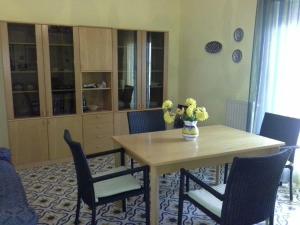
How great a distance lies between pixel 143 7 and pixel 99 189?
10.7 feet

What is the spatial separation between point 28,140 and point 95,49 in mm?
1519

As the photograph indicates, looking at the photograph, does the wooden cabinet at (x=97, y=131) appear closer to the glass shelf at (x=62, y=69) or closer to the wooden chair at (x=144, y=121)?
the glass shelf at (x=62, y=69)

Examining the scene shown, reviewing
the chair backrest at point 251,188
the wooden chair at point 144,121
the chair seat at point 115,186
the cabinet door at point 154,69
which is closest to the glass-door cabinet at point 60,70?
the cabinet door at point 154,69

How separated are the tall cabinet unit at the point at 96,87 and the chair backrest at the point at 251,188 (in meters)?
2.72

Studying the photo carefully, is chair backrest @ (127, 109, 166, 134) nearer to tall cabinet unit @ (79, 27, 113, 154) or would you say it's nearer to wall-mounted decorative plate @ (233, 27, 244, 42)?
tall cabinet unit @ (79, 27, 113, 154)

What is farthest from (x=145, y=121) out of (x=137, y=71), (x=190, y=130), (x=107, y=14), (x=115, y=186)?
(x=107, y=14)

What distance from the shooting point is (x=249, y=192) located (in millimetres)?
1933

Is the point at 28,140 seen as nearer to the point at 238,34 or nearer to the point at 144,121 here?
the point at 144,121

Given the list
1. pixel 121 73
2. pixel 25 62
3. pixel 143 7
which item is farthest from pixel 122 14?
pixel 25 62

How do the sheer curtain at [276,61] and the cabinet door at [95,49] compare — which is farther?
the cabinet door at [95,49]

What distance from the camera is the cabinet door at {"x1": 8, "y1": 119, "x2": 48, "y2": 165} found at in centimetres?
380

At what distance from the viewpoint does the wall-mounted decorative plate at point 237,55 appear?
388cm

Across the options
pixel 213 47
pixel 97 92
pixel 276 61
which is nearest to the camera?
pixel 276 61

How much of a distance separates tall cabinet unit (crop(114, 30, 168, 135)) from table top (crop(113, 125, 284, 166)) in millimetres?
1598
